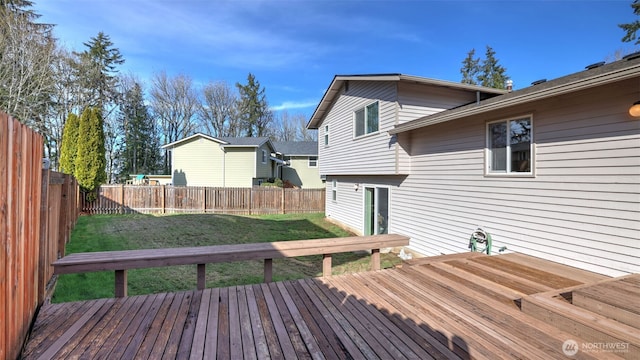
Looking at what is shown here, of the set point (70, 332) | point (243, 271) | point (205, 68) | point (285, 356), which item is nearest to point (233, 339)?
point (285, 356)

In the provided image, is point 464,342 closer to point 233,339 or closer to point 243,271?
point 233,339

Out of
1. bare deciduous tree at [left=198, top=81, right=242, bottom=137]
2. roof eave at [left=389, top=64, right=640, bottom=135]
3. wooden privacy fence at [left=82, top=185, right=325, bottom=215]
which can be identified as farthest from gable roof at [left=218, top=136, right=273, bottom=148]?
roof eave at [left=389, top=64, right=640, bottom=135]

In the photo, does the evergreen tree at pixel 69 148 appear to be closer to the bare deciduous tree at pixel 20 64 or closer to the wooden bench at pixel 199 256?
the bare deciduous tree at pixel 20 64

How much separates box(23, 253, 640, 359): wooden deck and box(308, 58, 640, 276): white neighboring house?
1.08 meters

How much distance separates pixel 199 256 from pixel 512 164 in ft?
18.1

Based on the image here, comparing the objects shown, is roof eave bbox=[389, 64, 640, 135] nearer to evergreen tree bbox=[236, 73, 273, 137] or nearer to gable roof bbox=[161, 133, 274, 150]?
gable roof bbox=[161, 133, 274, 150]

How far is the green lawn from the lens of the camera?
16.0 ft

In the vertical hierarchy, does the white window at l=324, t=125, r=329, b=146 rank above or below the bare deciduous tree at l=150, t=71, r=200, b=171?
below

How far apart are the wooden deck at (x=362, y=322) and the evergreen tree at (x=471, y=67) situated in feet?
108

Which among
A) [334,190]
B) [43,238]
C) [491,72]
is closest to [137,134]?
[334,190]

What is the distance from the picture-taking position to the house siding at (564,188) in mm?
3727

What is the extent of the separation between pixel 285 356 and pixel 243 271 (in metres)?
4.58

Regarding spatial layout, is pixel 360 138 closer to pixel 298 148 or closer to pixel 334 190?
pixel 334 190

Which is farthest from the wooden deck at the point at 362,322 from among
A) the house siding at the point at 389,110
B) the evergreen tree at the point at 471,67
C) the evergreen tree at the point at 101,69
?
the evergreen tree at the point at 471,67
